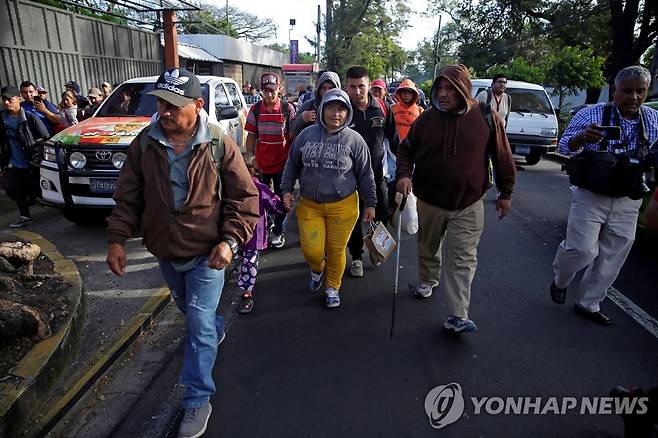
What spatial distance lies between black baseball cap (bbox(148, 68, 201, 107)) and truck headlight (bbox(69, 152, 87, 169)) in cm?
359

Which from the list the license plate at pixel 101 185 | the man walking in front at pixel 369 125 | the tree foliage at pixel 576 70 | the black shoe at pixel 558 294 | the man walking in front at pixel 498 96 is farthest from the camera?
the tree foliage at pixel 576 70

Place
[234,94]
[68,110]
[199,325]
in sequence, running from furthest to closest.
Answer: [68,110] < [234,94] < [199,325]

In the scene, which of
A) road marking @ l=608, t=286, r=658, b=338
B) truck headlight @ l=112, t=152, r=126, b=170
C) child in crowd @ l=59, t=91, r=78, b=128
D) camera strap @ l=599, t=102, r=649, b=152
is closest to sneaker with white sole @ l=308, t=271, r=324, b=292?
camera strap @ l=599, t=102, r=649, b=152

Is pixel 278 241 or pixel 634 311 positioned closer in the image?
pixel 634 311

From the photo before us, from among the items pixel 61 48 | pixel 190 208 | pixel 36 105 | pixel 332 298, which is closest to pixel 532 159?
pixel 332 298

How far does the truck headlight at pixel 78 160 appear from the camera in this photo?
17.8 ft

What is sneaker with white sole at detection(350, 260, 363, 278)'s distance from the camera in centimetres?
467

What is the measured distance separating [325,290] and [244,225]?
1.85 meters

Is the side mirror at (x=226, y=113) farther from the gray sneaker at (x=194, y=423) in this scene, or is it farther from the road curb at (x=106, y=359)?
the gray sneaker at (x=194, y=423)

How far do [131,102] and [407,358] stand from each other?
212 inches

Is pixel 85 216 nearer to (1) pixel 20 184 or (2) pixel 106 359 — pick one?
(1) pixel 20 184

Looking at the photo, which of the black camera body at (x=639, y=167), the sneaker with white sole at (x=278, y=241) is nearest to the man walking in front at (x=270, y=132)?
the sneaker with white sole at (x=278, y=241)

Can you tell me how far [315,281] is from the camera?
166 inches

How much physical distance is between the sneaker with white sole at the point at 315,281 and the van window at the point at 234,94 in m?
4.66
